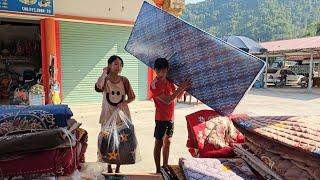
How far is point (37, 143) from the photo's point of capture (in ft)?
4.69

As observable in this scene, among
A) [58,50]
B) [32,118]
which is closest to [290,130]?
[32,118]

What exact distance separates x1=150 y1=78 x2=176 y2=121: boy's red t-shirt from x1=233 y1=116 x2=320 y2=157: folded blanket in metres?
1.44

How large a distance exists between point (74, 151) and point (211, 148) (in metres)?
1.08

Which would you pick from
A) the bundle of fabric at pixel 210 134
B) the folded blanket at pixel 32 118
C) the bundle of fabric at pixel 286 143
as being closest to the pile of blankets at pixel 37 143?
the folded blanket at pixel 32 118

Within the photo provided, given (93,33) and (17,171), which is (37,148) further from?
(93,33)

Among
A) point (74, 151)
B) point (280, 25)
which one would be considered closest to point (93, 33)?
point (74, 151)

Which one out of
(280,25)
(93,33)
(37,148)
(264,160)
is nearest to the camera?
(37,148)

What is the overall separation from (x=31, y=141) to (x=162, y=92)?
1849mm

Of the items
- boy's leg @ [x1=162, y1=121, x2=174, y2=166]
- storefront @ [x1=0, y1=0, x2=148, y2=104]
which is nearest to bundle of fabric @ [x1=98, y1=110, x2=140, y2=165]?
boy's leg @ [x1=162, y1=121, x2=174, y2=166]

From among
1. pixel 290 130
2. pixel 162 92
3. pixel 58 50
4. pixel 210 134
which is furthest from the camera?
pixel 58 50

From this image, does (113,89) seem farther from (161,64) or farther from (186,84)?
(186,84)

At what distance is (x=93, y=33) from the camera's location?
8.86 m

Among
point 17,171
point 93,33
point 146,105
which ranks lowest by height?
point 146,105

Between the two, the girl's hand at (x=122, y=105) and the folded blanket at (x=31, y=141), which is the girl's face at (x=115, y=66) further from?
the folded blanket at (x=31, y=141)
